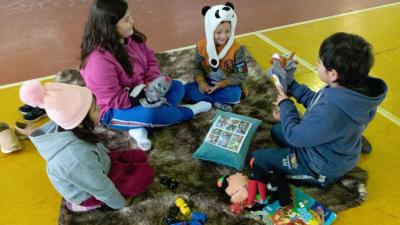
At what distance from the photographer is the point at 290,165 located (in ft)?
6.02

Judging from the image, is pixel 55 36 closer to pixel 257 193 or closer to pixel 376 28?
pixel 257 193

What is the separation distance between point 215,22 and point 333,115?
41.9 inches

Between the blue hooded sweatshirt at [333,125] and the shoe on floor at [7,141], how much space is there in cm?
164

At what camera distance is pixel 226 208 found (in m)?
1.79

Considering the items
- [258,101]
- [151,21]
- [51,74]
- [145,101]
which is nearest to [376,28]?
[258,101]

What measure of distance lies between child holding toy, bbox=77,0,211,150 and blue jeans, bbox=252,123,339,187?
65 cm

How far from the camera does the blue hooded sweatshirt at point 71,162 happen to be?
1499mm

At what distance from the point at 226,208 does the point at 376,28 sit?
2829mm

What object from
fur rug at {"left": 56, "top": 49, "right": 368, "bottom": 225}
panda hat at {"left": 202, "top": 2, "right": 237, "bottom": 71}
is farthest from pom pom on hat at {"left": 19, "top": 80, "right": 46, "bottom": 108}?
panda hat at {"left": 202, "top": 2, "right": 237, "bottom": 71}

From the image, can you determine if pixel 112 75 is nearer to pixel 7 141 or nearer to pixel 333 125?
pixel 7 141

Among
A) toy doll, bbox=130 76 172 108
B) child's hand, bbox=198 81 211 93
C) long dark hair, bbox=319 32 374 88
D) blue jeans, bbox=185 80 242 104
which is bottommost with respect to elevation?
blue jeans, bbox=185 80 242 104

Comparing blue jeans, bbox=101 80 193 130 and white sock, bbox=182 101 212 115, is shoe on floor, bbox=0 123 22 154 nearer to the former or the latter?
blue jeans, bbox=101 80 193 130

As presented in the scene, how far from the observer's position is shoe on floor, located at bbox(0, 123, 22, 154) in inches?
85.0

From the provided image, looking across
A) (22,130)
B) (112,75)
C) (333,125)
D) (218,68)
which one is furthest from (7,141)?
(333,125)
